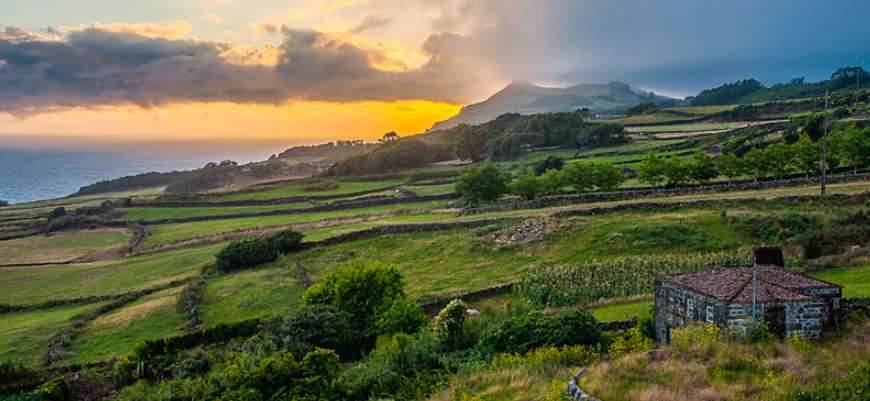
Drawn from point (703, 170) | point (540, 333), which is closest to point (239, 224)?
point (703, 170)

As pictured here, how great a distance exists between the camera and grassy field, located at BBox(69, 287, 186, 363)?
105 feet

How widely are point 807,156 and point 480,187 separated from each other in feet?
102

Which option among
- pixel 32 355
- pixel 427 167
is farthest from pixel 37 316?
pixel 427 167

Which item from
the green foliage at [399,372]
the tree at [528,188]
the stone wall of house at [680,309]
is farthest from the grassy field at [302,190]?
the stone wall of house at [680,309]

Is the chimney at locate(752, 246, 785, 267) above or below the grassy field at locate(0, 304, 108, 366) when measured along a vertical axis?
above

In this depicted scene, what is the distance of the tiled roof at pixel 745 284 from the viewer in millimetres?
18656

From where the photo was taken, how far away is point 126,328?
116 ft

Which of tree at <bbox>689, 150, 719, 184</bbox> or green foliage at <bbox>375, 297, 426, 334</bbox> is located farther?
tree at <bbox>689, 150, 719, 184</bbox>

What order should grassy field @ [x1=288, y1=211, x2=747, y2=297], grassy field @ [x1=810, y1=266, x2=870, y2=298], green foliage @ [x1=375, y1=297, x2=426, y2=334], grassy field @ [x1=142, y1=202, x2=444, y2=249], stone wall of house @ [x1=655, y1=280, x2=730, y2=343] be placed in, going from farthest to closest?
1. grassy field @ [x1=142, y1=202, x2=444, y2=249]
2. grassy field @ [x1=288, y1=211, x2=747, y2=297]
3. green foliage @ [x1=375, y1=297, x2=426, y2=334]
4. grassy field @ [x1=810, y1=266, x2=870, y2=298]
5. stone wall of house @ [x1=655, y1=280, x2=730, y2=343]

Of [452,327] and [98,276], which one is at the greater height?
[452,327]

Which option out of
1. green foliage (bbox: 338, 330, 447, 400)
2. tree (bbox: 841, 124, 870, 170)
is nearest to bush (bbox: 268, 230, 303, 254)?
green foliage (bbox: 338, 330, 447, 400)

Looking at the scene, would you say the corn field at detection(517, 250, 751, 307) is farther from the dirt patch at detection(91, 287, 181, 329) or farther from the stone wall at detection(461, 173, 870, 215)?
the dirt patch at detection(91, 287, 181, 329)

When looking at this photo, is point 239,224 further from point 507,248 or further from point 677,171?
point 677,171

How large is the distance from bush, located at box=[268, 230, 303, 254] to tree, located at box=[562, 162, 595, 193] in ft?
96.1
